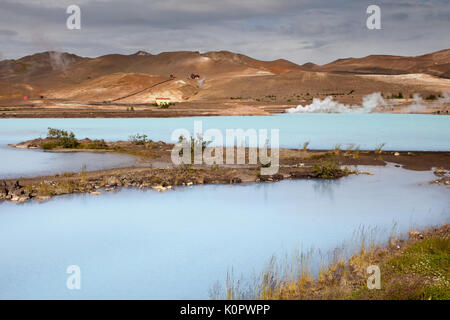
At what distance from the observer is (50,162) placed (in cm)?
2114

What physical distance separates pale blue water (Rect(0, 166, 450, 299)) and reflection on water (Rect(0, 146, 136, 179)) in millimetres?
4619

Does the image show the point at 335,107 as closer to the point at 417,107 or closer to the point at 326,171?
the point at 417,107

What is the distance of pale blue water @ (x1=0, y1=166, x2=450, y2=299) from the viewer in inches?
350

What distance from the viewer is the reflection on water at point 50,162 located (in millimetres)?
18667

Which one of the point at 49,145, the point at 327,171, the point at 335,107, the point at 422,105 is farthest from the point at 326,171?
the point at 422,105

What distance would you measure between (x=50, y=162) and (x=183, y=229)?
11.2 metres

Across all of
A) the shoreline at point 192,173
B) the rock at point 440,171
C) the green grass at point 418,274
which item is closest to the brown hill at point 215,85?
the shoreline at point 192,173

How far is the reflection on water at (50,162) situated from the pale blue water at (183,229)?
15.2ft

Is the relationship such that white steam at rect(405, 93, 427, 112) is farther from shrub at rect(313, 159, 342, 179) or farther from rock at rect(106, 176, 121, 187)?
rock at rect(106, 176, 121, 187)

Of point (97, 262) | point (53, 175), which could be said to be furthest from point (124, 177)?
point (97, 262)

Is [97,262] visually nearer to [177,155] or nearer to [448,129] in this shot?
[177,155]

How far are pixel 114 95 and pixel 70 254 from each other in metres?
102

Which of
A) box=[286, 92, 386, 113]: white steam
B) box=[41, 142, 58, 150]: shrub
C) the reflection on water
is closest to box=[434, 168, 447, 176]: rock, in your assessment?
the reflection on water

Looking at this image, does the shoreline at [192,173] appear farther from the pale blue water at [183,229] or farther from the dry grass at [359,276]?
the dry grass at [359,276]
